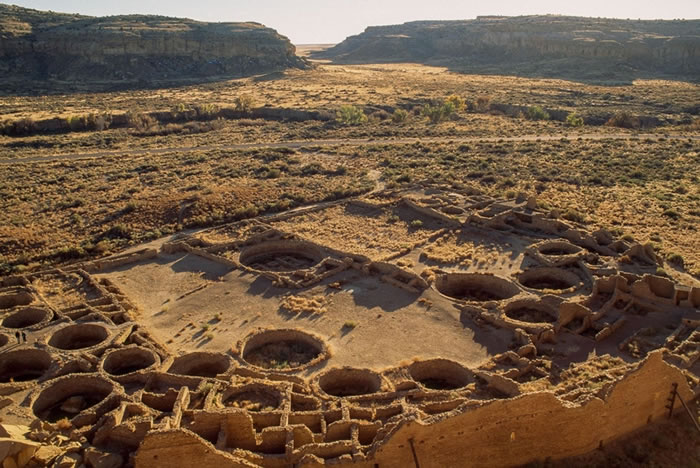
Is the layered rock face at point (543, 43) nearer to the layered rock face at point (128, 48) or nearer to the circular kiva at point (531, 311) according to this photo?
the layered rock face at point (128, 48)

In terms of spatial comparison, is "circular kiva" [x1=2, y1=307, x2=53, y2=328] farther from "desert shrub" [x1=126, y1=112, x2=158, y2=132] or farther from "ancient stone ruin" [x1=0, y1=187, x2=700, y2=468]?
"desert shrub" [x1=126, y1=112, x2=158, y2=132]

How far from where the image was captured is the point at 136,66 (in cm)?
11075

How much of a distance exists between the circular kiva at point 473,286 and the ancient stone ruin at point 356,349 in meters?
0.10

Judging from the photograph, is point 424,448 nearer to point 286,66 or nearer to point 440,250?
point 440,250

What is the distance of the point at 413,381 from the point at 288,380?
4.05m

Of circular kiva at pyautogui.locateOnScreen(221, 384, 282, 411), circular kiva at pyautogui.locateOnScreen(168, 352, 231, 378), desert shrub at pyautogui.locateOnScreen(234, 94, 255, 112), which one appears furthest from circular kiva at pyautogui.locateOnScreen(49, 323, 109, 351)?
desert shrub at pyautogui.locateOnScreen(234, 94, 255, 112)

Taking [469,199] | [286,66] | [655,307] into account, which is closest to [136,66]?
[286,66]

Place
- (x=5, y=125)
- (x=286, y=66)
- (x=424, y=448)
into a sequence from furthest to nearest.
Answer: (x=286, y=66) → (x=5, y=125) → (x=424, y=448)

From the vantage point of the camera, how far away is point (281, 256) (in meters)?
33.2

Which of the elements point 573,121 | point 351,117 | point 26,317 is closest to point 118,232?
point 26,317

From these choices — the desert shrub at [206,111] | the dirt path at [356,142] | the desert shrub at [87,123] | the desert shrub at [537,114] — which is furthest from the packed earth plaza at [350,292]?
the desert shrub at [206,111]

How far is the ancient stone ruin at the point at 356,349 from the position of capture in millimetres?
15875

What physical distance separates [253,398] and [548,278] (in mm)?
15966

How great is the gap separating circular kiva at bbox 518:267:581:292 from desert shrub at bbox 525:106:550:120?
52.7m
